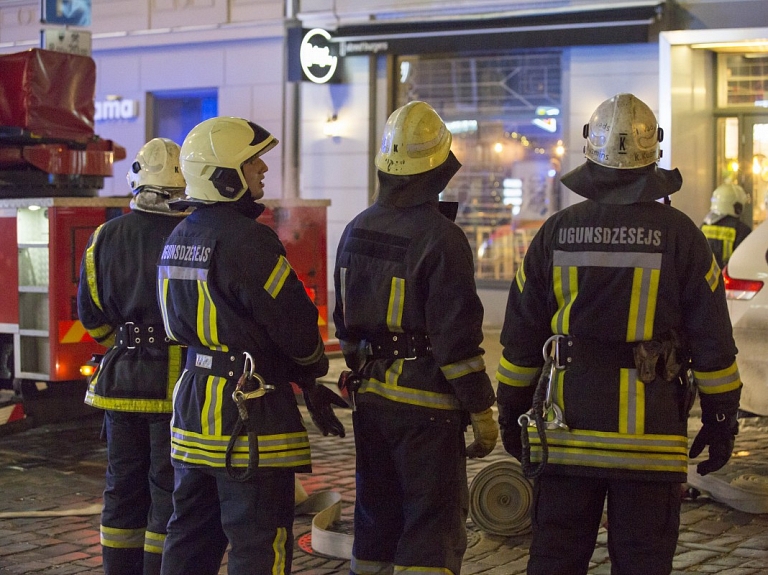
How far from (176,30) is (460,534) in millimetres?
13237

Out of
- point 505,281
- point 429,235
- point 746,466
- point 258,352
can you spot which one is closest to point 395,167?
point 429,235

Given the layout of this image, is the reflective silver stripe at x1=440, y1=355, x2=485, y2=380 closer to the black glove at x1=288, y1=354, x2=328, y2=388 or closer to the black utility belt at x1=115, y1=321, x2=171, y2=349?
the black glove at x1=288, y1=354, x2=328, y2=388

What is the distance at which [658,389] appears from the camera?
3734mm

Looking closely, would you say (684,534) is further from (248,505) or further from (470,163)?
(470,163)

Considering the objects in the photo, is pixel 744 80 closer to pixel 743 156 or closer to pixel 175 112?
pixel 743 156

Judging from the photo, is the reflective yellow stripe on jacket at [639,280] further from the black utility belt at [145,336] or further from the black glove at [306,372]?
the black utility belt at [145,336]

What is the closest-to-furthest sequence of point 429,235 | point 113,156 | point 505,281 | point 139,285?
point 429,235 < point 139,285 < point 113,156 < point 505,281

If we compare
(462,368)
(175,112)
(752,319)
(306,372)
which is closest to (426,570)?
(462,368)

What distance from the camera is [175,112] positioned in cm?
1694

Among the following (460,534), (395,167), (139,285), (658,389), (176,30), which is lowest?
(460,534)

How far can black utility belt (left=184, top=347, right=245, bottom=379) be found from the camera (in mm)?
3980

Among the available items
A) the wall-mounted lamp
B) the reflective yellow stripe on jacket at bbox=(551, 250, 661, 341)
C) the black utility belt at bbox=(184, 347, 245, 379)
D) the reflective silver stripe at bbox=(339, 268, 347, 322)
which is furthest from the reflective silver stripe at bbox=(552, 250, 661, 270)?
the wall-mounted lamp

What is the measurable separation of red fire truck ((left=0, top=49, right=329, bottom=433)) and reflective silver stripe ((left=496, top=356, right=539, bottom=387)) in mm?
4738

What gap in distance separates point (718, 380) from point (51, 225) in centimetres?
541
